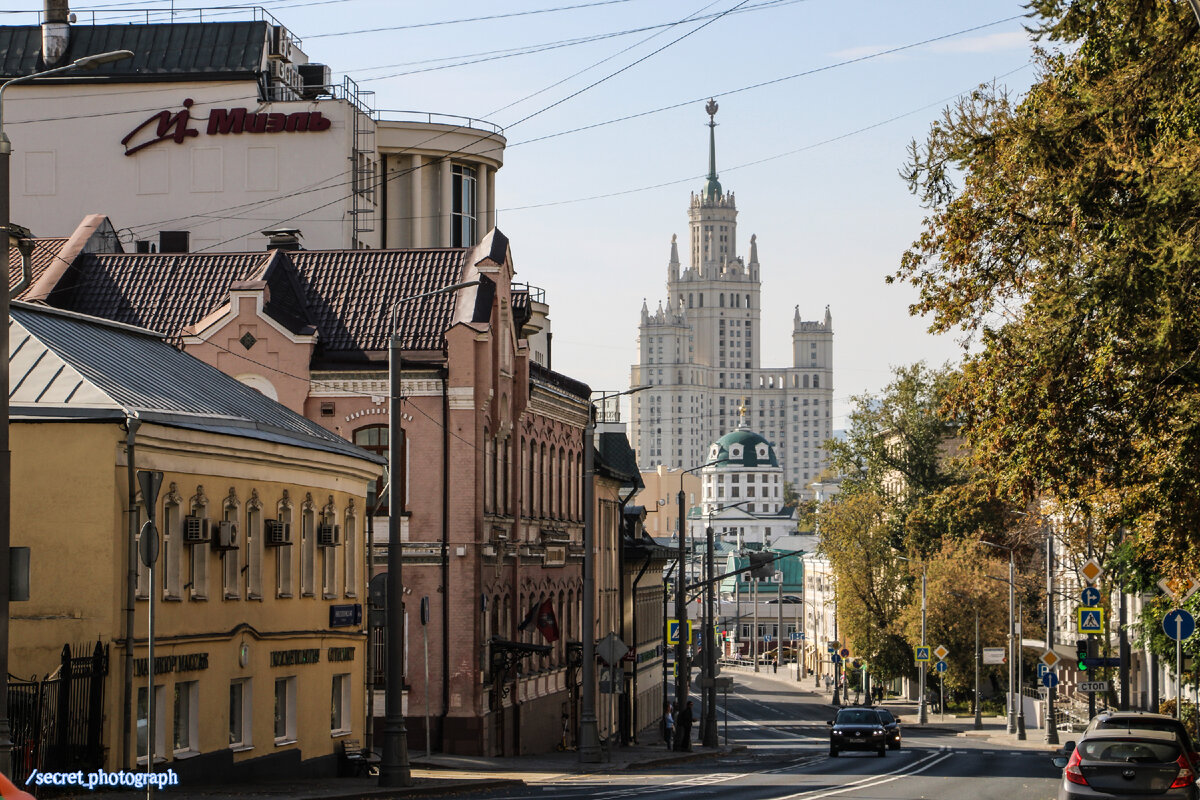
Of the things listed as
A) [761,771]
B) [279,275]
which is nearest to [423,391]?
[279,275]

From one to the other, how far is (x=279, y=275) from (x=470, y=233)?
21.2 m

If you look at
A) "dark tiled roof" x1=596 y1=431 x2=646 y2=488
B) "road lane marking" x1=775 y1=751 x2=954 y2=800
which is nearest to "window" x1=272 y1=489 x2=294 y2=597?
"road lane marking" x1=775 y1=751 x2=954 y2=800

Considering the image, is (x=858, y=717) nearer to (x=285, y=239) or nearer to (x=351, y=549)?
(x=285, y=239)

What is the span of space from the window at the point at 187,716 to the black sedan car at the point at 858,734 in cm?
2687

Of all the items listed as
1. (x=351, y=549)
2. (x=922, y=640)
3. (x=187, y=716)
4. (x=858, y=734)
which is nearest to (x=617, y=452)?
(x=922, y=640)

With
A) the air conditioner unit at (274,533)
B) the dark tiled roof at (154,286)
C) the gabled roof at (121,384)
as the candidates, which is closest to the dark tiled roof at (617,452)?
the dark tiled roof at (154,286)

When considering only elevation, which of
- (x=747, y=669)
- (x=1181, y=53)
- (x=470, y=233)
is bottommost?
(x=747, y=669)

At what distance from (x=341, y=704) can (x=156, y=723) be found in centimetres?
816

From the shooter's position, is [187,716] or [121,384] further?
[187,716]

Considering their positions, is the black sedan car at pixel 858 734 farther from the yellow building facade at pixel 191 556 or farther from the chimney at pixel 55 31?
the chimney at pixel 55 31

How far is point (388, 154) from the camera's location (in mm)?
61656

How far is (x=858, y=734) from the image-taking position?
48281mm

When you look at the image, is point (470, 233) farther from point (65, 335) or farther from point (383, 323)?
point (65, 335)

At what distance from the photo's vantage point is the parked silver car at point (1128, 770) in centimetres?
2005
